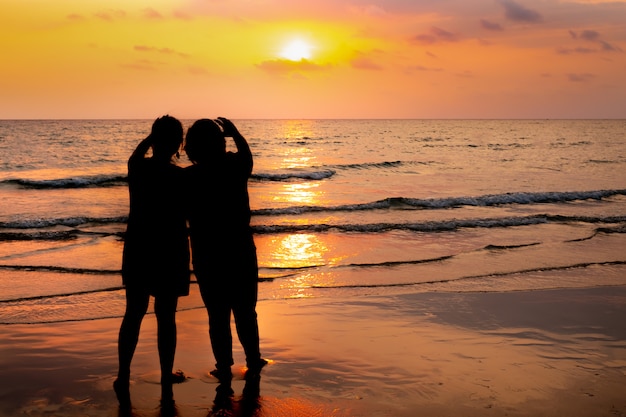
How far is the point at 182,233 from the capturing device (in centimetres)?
445

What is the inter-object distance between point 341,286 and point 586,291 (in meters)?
3.33

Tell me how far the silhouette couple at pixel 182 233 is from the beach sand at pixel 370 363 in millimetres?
549

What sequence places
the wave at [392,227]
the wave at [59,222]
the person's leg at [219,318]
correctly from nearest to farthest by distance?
the person's leg at [219,318], the wave at [392,227], the wave at [59,222]

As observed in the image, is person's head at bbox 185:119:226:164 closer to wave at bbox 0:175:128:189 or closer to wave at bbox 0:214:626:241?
wave at bbox 0:214:626:241

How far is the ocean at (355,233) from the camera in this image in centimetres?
920

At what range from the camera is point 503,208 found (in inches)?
786

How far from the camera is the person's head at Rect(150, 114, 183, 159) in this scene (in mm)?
4336

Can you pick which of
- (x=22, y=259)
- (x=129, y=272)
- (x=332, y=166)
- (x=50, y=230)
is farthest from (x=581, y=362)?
(x=332, y=166)

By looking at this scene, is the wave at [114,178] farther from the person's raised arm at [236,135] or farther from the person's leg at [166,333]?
the person's raised arm at [236,135]

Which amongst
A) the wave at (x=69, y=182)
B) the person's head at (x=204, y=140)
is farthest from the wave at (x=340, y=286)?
the wave at (x=69, y=182)

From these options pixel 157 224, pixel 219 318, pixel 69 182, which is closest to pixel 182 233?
pixel 157 224

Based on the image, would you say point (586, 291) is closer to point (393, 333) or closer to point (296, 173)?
point (393, 333)

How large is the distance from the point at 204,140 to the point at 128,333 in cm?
147

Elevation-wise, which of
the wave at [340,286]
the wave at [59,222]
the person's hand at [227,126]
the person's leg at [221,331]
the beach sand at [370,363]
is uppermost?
the person's hand at [227,126]
